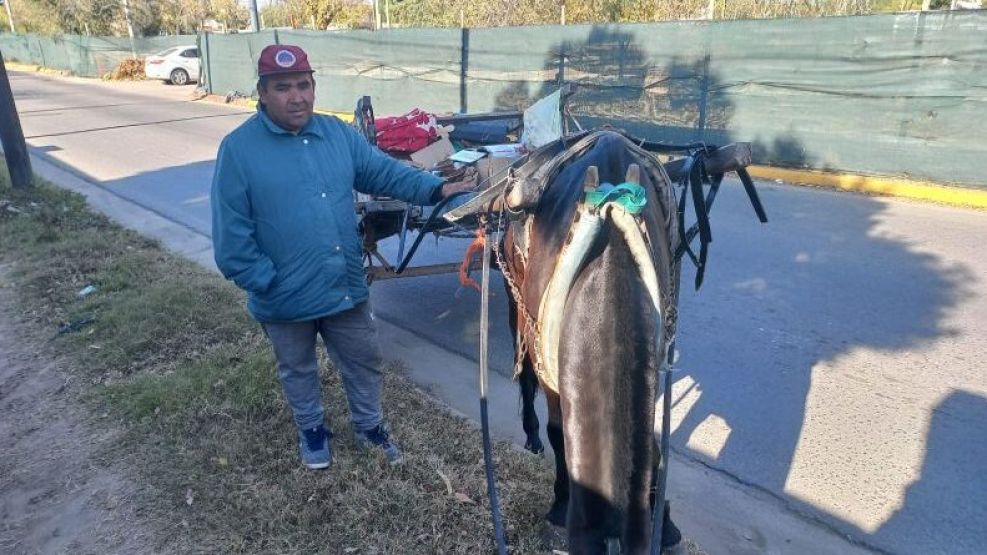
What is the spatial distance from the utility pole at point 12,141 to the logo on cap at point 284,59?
7.49m

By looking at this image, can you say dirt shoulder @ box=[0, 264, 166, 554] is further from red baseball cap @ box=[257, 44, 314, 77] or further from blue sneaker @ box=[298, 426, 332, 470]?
red baseball cap @ box=[257, 44, 314, 77]

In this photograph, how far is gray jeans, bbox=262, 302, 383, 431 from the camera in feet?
10.2

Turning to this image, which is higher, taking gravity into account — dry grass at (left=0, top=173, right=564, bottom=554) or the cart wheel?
the cart wheel

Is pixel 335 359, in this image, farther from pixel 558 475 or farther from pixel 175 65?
pixel 175 65

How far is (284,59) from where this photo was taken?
2.73m

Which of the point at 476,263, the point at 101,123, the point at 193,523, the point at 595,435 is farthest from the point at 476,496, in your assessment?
the point at 101,123

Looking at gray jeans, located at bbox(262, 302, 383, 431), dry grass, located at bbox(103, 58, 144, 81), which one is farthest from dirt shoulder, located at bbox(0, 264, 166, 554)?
dry grass, located at bbox(103, 58, 144, 81)

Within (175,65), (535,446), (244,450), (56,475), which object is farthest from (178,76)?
(535,446)

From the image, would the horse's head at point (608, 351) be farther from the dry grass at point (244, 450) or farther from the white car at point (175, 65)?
the white car at point (175, 65)

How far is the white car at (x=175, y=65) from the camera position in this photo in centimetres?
2667

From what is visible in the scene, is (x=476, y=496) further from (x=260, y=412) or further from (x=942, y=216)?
(x=942, y=216)

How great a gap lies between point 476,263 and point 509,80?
9.38 meters

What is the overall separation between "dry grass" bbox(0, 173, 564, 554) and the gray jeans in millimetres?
229

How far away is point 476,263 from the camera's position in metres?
4.52
